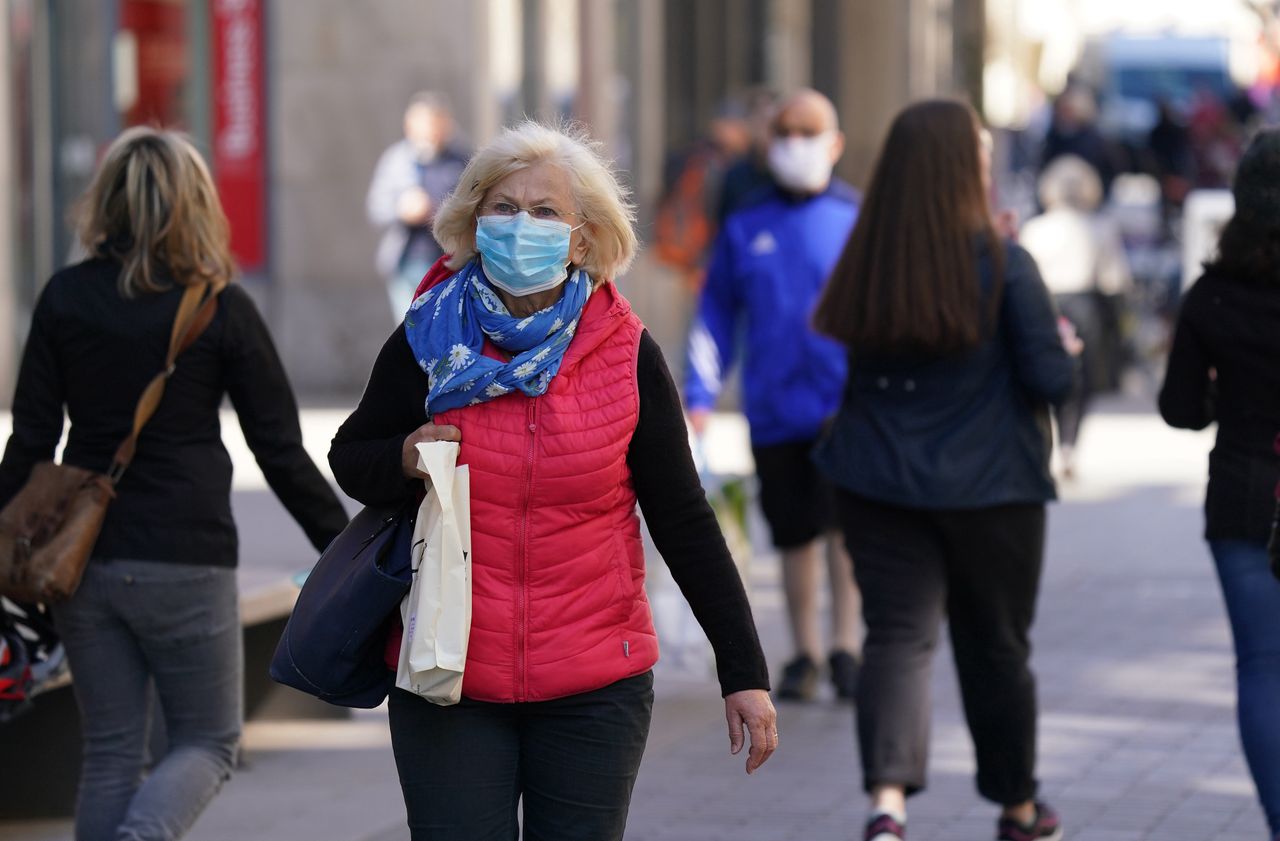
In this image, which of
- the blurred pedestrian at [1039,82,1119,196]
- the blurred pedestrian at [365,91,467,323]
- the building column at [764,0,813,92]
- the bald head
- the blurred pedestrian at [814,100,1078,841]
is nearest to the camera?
the blurred pedestrian at [814,100,1078,841]

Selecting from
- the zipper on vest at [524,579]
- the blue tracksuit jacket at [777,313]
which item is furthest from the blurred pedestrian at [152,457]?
the blue tracksuit jacket at [777,313]

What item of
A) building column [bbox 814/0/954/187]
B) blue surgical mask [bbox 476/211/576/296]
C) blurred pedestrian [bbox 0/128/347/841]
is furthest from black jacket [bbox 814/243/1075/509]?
building column [bbox 814/0/954/187]

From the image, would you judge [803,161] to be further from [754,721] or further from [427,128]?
[427,128]

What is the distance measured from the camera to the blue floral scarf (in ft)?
11.6

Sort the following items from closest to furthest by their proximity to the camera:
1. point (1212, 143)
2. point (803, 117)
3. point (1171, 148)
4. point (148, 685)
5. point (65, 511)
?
point (65, 511), point (148, 685), point (803, 117), point (1212, 143), point (1171, 148)

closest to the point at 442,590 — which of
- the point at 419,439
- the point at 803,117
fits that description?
the point at 419,439

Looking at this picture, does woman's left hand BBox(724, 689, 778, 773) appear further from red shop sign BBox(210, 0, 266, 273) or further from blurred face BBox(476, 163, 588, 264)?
red shop sign BBox(210, 0, 266, 273)

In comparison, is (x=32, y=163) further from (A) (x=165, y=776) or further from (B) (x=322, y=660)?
(B) (x=322, y=660)

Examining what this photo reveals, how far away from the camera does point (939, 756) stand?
270 inches

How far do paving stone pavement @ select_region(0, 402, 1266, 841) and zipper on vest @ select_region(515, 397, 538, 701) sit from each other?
2.45 metres

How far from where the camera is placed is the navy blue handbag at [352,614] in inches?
141

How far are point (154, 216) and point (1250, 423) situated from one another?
235 cm

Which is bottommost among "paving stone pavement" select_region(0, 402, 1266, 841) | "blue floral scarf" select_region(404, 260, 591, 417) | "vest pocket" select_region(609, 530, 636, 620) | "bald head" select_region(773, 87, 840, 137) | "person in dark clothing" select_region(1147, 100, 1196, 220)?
"paving stone pavement" select_region(0, 402, 1266, 841)

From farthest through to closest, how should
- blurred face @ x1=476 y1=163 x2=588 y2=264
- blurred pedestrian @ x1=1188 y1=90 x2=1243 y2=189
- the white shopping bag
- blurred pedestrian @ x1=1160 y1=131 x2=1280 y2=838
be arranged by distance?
blurred pedestrian @ x1=1188 y1=90 x2=1243 y2=189
blurred pedestrian @ x1=1160 y1=131 x2=1280 y2=838
blurred face @ x1=476 y1=163 x2=588 y2=264
the white shopping bag
